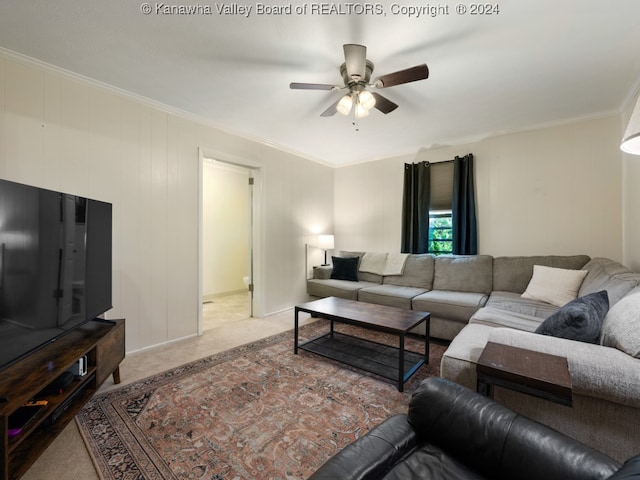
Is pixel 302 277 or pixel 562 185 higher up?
pixel 562 185

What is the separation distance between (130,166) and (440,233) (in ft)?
13.2

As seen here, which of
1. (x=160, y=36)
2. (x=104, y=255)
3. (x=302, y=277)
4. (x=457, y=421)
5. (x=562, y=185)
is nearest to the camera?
(x=457, y=421)

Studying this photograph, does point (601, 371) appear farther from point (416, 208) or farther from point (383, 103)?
point (416, 208)

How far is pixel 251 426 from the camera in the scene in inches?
69.8

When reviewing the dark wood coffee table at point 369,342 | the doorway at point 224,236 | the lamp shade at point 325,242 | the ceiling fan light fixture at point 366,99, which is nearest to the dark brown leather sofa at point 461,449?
the dark wood coffee table at point 369,342

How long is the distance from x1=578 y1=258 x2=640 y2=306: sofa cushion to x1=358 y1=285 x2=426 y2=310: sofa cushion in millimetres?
1583

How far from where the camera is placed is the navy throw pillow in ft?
14.3

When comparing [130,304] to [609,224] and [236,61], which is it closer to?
[236,61]

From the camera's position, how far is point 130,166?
2.77m

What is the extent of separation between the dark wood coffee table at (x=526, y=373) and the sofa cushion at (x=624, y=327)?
0.92 ft

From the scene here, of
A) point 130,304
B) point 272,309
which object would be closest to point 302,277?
point 272,309

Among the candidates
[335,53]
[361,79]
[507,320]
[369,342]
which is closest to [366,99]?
[361,79]

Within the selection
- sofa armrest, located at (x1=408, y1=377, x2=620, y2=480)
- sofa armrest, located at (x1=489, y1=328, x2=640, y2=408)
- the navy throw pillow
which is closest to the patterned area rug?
sofa armrest, located at (x1=408, y1=377, x2=620, y2=480)

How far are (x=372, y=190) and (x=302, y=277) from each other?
1.92 m
